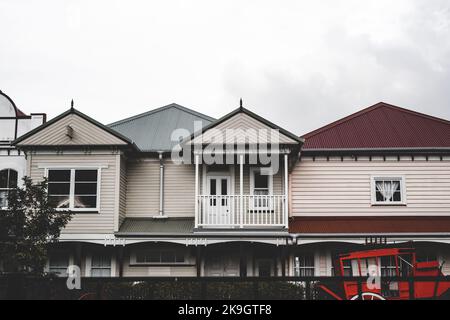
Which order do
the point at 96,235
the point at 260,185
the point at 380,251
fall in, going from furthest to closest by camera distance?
the point at 260,185
the point at 96,235
the point at 380,251

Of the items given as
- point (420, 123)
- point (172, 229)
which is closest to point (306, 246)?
point (172, 229)

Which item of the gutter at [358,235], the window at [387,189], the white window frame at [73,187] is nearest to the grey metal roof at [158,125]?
the white window frame at [73,187]

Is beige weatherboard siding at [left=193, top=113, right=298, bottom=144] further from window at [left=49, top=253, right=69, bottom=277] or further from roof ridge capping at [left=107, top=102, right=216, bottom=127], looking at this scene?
window at [left=49, top=253, right=69, bottom=277]

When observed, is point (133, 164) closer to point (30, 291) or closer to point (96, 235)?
point (96, 235)

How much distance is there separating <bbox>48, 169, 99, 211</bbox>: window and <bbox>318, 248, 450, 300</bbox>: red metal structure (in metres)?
8.60

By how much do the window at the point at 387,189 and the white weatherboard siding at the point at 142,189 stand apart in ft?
26.4

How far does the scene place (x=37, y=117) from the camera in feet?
75.2

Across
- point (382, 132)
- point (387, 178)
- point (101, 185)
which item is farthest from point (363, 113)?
point (101, 185)

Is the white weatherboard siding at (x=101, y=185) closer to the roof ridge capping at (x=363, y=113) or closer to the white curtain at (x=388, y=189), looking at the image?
the roof ridge capping at (x=363, y=113)

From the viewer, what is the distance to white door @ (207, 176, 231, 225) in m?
21.0

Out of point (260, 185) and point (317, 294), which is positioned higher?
point (260, 185)

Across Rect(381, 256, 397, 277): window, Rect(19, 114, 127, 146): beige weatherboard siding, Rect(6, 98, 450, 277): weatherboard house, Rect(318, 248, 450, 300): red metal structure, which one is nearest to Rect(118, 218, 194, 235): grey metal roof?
Rect(6, 98, 450, 277): weatherboard house
